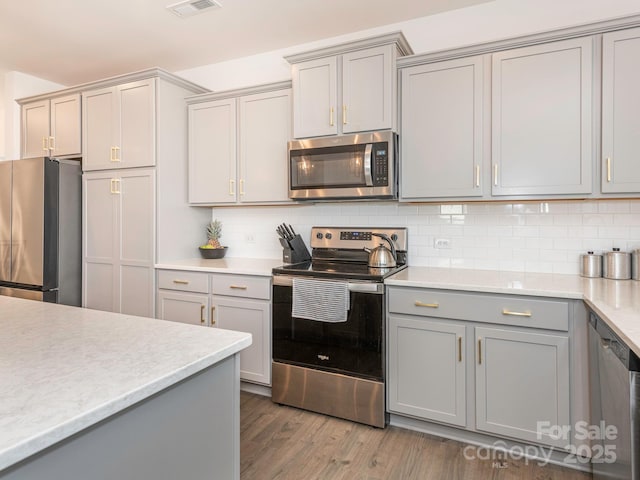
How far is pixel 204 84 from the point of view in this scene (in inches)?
149

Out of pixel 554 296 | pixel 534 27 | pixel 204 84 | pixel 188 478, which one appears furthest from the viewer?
pixel 204 84

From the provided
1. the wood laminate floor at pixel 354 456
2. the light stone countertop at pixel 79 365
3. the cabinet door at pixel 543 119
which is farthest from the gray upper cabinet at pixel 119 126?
the cabinet door at pixel 543 119

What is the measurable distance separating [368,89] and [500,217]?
1214mm

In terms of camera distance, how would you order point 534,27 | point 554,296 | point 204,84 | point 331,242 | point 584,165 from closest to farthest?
point 554,296, point 584,165, point 534,27, point 331,242, point 204,84

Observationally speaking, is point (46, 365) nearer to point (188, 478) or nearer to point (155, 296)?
point (188, 478)

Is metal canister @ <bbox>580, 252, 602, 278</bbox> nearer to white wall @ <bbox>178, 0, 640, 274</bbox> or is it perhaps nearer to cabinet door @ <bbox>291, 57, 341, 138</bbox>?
white wall @ <bbox>178, 0, 640, 274</bbox>

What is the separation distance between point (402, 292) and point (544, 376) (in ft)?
2.67

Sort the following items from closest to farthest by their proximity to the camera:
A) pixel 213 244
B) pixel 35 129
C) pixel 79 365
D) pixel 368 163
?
1. pixel 79 365
2. pixel 368 163
3. pixel 213 244
4. pixel 35 129

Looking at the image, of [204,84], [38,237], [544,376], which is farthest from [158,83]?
[544,376]

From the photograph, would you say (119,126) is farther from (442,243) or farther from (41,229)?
(442,243)

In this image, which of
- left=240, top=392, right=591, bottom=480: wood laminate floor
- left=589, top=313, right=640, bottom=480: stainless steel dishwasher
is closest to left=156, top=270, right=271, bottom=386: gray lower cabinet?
left=240, top=392, right=591, bottom=480: wood laminate floor

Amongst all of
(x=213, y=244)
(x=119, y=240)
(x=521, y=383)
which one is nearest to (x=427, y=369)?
(x=521, y=383)

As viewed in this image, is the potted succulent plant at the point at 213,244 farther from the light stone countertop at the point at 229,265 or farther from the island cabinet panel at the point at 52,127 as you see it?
the island cabinet panel at the point at 52,127

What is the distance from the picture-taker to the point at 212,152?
10.8ft
